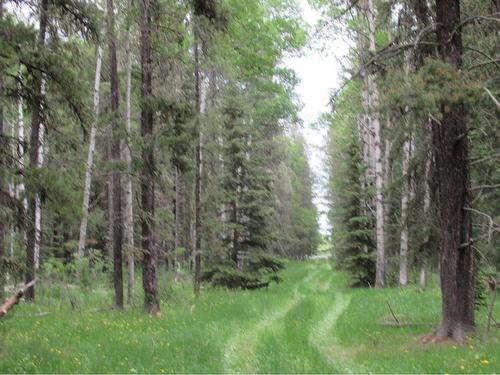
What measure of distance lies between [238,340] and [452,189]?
15.7ft

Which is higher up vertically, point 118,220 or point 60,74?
point 60,74

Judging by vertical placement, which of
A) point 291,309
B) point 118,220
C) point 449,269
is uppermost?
point 118,220

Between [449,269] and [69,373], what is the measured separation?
20.8 ft

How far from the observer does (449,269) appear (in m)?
9.42

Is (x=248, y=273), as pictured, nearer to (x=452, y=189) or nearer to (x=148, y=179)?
(x=148, y=179)

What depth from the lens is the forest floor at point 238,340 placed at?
802 centimetres

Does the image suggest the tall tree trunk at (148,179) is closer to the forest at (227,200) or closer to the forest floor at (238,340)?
the forest at (227,200)

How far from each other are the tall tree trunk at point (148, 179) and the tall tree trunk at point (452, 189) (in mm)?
6854

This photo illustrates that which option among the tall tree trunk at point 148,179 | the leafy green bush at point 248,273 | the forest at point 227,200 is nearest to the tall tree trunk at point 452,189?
the forest at point 227,200

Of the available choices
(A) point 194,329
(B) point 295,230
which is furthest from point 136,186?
(B) point 295,230

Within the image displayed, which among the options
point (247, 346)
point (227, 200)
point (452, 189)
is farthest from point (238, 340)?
point (227, 200)

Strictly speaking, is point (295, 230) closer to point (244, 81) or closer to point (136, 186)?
point (244, 81)

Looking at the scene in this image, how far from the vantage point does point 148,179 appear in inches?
538

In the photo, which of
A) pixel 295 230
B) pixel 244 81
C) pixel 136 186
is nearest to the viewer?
pixel 136 186
